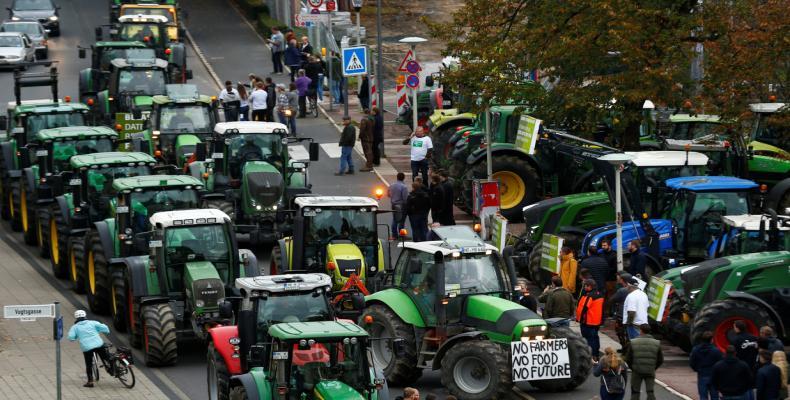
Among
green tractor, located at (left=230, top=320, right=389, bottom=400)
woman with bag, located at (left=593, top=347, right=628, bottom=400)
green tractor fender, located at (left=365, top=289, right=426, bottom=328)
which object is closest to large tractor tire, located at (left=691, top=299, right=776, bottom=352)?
woman with bag, located at (left=593, top=347, right=628, bottom=400)

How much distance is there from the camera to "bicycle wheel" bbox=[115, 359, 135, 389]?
22.7 meters

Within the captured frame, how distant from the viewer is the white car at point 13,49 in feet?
172

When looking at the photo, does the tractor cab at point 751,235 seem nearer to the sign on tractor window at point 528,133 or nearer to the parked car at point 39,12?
the sign on tractor window at point 528,133

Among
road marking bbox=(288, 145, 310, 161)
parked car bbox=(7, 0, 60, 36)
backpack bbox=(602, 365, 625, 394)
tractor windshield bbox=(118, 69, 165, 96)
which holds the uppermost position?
parked car bbox=(7, 0, 60, 36)

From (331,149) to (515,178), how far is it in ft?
28.0

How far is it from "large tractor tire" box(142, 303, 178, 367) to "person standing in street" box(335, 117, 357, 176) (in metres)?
14.7

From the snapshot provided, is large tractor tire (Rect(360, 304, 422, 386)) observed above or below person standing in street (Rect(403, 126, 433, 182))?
below

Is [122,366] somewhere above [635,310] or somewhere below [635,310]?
below

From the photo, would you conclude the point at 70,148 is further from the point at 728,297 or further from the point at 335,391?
the point at 335,391

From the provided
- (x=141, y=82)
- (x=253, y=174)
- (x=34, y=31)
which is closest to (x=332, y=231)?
(x=253, y=174)

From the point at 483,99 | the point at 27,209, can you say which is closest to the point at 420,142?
the point at 483,99

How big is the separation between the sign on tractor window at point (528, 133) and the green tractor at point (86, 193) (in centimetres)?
715

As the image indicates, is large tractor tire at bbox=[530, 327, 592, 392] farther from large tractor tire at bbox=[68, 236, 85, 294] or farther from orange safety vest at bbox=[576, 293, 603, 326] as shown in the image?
large tractor tire at bbox=[68, 236, 85, 294]

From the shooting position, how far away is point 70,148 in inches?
1257
